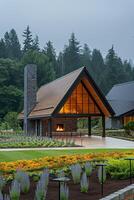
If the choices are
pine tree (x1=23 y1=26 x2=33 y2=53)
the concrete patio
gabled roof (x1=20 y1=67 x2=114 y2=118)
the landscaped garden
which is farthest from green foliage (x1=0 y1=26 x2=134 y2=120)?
the landscaped garden

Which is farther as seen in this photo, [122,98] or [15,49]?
[15,49]

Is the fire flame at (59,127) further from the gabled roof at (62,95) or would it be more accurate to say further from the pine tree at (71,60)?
the pine tree at (71,60)

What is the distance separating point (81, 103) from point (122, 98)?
74.9ft

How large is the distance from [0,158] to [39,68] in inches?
1997

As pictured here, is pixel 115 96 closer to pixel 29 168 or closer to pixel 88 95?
pixel 88 95

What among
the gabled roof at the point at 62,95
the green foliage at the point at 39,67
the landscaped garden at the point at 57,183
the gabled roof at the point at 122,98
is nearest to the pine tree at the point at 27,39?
the green foliage at the point at 39,67

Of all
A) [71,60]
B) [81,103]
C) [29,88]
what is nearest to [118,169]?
[81,103]

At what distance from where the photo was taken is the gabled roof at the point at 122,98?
50.9 metres

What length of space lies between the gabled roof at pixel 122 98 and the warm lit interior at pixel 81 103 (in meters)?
14.4

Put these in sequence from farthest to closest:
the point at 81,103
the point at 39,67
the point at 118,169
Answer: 1. the point at 39,67
2. the point at 81,103
3. the point at 118,169

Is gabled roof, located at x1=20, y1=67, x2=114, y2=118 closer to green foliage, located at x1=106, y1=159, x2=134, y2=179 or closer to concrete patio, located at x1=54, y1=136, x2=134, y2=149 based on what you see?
concrete patio, located at x1=54, y1=136, x2=134, y2=149

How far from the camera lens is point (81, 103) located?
36281 mm

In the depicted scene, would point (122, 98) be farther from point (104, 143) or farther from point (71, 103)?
point (104, 143)

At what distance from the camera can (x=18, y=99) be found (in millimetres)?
58781
